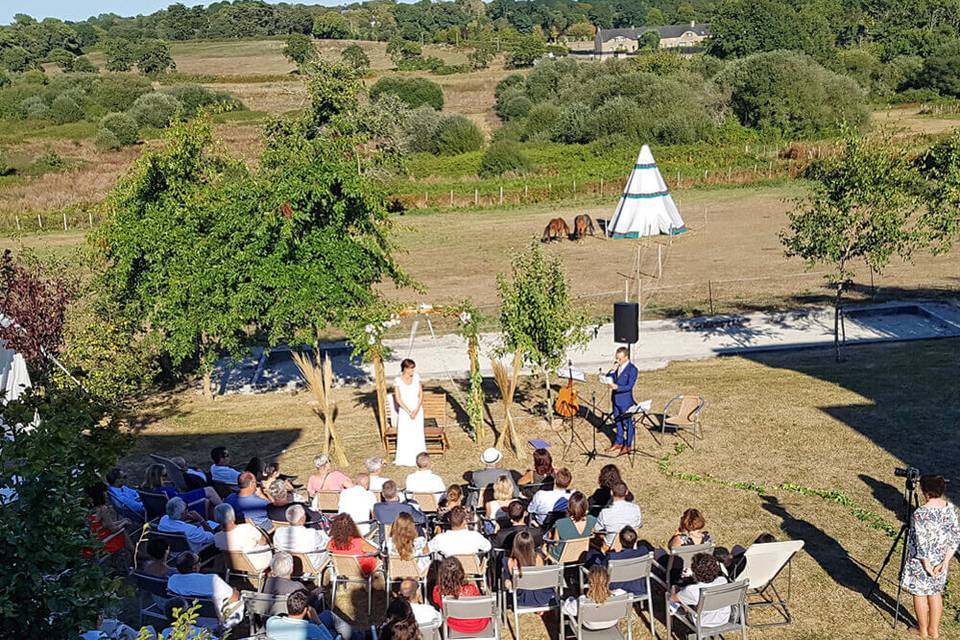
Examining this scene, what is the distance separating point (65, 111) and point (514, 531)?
72.0 m

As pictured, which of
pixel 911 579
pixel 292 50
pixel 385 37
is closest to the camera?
pixel 911 579

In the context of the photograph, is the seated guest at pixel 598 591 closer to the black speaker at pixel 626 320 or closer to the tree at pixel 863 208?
the black speaker at pixel 626 320

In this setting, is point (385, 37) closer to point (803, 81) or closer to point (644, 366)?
point (803, 81)

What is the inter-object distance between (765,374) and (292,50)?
3499 inches

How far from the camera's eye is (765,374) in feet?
47.6

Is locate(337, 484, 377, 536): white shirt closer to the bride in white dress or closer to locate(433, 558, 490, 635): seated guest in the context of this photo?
locate(433, 558, 490, 635): seated guest

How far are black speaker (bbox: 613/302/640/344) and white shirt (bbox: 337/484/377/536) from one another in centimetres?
487

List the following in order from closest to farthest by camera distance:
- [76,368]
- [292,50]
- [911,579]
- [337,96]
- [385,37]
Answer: [911,579]
[76,368]
[337,96]
[292,50]
[385,37]

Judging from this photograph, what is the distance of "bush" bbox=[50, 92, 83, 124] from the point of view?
70.2 metres

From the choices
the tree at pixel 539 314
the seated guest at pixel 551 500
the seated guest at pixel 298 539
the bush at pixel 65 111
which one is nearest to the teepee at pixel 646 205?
the tree at pixel 539 314

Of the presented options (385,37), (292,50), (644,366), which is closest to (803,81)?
(644,366)

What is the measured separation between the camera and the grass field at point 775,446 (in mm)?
8531

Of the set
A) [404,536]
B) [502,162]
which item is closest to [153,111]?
[502,162]

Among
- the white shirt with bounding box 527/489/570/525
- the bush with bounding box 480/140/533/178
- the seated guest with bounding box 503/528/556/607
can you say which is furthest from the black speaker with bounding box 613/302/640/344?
the bush with bounding box 480/140/533/178
